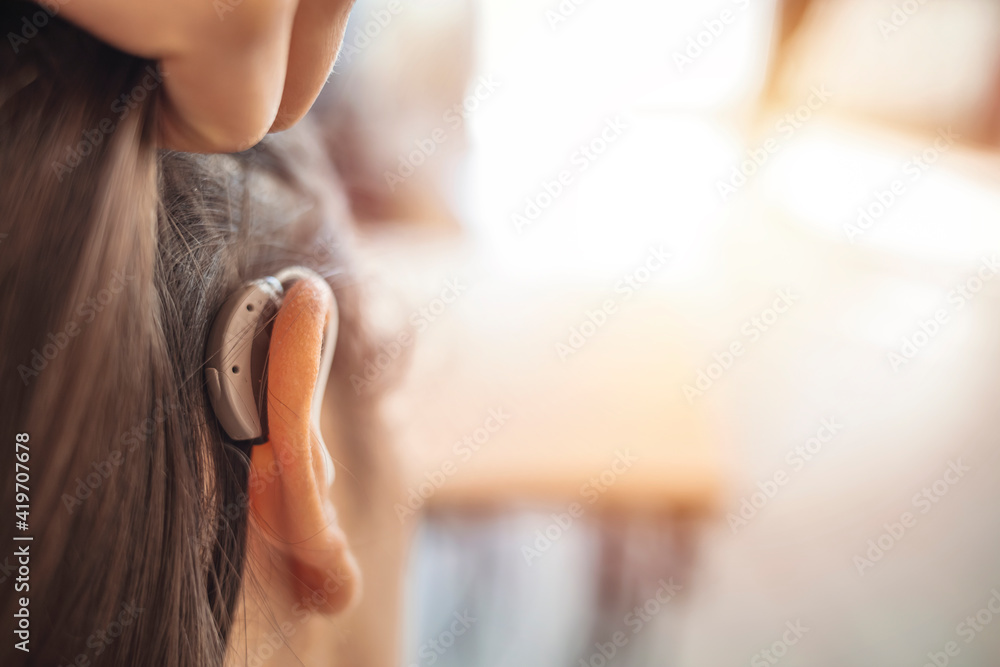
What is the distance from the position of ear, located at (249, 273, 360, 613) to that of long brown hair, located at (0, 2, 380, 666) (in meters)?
0.03

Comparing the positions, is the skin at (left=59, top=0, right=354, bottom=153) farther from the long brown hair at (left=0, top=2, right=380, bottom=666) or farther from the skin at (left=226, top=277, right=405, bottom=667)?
the skin at (left=226, top=277, right=405, bottom=667)

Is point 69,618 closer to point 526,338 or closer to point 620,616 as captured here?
point 526,338

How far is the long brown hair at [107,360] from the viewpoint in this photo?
28cm

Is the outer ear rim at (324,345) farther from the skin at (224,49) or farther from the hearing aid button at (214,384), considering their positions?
the skin at (224,49)

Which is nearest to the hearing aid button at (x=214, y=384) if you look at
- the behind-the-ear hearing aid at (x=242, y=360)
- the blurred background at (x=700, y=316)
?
the behind-the-ear hearing aid at (x=242, y=360)

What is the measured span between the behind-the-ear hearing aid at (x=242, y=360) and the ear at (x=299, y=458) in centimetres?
1

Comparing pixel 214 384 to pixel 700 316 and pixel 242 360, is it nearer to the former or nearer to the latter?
pixel 242 360

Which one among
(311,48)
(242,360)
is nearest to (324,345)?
(242,360)

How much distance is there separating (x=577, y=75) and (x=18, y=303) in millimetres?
1578

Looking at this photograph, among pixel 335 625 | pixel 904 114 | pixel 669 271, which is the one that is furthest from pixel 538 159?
pixel 904 114

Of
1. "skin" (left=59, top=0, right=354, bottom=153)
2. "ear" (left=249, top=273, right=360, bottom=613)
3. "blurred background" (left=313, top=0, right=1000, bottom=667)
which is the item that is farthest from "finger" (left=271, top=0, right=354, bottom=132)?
"blurred background" (left=313, top=0, right=1000, bottom=667)

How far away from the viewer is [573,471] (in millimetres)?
1064

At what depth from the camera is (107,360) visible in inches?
12.4

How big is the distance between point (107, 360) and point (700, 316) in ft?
4.78
